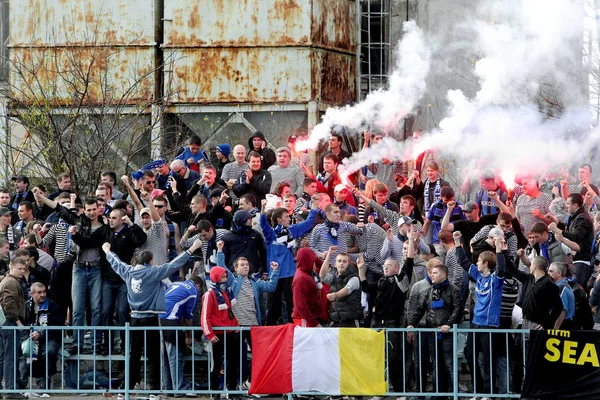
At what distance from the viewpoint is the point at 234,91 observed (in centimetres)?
2883

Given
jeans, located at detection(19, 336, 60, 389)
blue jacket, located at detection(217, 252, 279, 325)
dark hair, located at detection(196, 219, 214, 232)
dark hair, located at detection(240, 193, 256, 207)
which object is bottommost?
jeans, located at detection(19, 336, 60, 389)

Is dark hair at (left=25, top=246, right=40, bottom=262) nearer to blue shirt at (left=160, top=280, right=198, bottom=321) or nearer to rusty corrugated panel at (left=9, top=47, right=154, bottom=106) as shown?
blue shirt at (left=160, top=280, right=198, bottom=321)

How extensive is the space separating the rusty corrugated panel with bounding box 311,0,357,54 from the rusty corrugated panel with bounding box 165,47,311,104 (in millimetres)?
544

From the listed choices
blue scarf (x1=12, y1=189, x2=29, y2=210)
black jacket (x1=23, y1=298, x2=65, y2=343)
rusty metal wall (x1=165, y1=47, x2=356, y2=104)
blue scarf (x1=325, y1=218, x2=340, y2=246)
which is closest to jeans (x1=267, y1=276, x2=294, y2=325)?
blue scarf (x1=325, y1=218, x2=340, y2=246)

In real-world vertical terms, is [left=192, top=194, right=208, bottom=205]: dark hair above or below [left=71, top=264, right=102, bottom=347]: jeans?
above

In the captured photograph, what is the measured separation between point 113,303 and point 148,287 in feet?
3.42

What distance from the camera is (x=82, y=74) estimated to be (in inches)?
1033

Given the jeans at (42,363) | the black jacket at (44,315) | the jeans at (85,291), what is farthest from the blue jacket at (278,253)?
the jeans at (42,363)

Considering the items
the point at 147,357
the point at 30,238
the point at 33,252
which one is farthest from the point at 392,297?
the point at 30,238

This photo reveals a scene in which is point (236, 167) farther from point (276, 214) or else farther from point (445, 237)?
point (445, 237)

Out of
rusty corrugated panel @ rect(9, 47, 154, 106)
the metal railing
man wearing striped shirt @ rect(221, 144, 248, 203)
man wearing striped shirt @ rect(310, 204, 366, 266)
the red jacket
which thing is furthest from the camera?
rusty corrugated panel @ rect(9, 47, 154, 106)

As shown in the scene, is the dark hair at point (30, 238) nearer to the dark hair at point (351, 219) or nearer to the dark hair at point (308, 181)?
the dark hair at point (308, 181)

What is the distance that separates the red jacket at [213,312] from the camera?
1645 cm

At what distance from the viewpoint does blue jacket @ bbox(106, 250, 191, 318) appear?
56.1 ft
